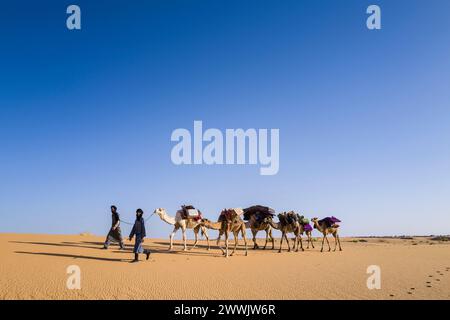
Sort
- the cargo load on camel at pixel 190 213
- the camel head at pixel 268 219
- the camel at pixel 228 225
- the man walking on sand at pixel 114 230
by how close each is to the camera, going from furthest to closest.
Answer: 1. the camel head at pixel 268 219
2. the cargo load on camel at pixel 190 213
3. the camel at pixel 228 225
4. the man walking on sand at pixel 114 230

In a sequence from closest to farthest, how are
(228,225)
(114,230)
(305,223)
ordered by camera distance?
(114,230), (228,225), (305,223)

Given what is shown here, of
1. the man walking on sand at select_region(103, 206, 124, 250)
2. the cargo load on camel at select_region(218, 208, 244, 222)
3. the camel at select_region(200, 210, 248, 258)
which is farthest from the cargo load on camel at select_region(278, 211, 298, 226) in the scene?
the man walking on sand at select_region(103, 206, 124, 250)

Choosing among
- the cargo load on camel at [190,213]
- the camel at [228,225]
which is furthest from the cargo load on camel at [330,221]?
the cargo load on camel at [190,213]

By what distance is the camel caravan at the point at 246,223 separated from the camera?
20.3 m

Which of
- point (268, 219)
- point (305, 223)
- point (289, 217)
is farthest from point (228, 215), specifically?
point (305, 223)

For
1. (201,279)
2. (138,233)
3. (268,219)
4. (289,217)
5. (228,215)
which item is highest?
(228,215)

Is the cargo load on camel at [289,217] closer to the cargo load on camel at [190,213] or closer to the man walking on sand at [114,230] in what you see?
the cargo load on camel at [190,213]

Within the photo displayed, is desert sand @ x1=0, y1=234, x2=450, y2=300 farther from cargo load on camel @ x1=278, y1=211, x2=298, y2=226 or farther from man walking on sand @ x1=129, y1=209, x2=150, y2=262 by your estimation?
cargo load on camel @ x1=278, y1=211, x2=298, y2=226

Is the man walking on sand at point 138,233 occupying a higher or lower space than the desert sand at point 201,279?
higher

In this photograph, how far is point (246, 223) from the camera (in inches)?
984

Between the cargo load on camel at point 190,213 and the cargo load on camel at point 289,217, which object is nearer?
the cargo load on camel at point 190,213

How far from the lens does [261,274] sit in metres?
13.2

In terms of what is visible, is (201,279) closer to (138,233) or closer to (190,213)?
(138,233)
